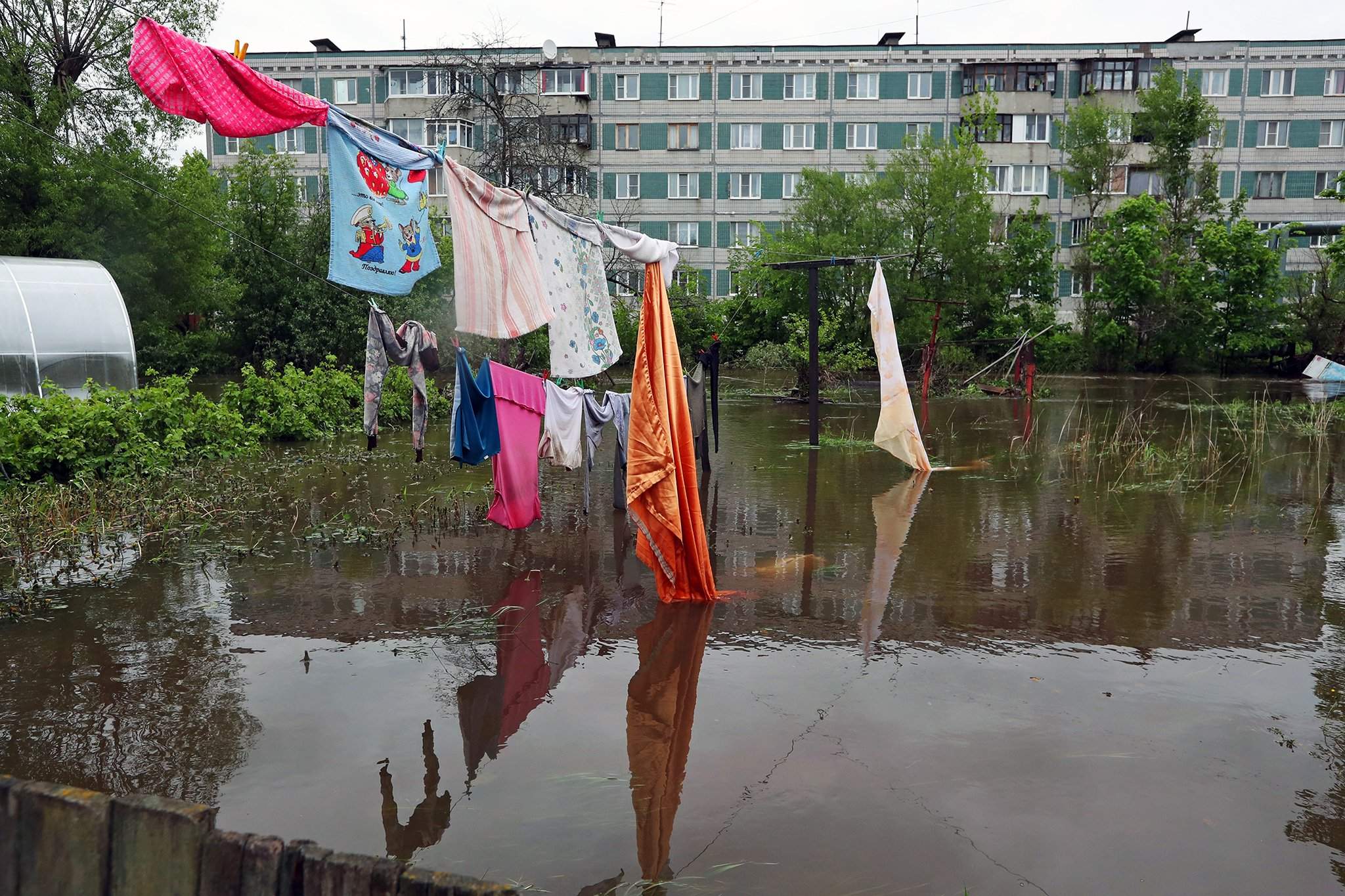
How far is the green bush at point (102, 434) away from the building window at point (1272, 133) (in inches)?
1913

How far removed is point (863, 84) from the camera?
46625 mm

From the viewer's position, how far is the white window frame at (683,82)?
46.8 meters

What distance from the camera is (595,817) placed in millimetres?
4266

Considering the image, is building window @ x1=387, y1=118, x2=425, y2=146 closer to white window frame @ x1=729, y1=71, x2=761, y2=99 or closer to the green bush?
white window frame @ x1=729, y1=71, x2=761, y2=99

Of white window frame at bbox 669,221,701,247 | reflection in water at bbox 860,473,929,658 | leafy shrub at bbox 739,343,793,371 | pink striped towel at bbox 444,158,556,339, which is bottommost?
reflection in water at bbox 860,473,929,658

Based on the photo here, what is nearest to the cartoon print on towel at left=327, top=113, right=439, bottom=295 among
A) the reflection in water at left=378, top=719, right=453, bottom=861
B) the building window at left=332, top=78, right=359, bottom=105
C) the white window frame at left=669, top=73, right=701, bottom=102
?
the reflection in water at left=378, top=719, right=453, bottom=861

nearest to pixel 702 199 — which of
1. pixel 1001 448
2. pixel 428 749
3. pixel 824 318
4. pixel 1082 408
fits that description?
pixel 824 318

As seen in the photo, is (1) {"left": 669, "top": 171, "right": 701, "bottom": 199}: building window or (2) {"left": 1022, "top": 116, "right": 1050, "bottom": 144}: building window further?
(1) {"left": 669, "top": 171, "right": 701, "bottom": 199}: building window

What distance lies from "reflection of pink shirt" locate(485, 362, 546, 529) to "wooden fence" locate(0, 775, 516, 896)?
6278mm

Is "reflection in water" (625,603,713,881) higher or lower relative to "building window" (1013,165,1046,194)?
lower

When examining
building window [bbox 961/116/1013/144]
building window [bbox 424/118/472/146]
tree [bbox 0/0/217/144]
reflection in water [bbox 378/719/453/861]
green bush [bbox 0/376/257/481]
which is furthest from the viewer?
building window [bbox 424/118/472/146]

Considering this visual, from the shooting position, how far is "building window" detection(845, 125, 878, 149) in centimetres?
4697

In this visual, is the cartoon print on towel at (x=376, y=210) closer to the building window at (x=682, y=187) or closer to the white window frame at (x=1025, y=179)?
the building window at (x=682, y=187)

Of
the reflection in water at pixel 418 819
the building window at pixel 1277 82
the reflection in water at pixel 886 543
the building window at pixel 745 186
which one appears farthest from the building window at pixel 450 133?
the reflection in water at pixel 418 819
